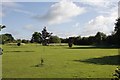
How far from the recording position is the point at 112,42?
348 ft

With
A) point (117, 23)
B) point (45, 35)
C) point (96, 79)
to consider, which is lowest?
point (96, 79)

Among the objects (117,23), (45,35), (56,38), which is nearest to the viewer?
(45,35)

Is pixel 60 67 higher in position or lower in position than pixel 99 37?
lower

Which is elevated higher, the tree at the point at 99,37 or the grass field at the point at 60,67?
the tree at the point at 99,37

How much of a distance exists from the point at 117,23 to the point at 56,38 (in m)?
62.5

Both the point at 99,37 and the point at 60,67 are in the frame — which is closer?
the point at 60,67

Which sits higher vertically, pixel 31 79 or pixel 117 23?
pixel 117 23

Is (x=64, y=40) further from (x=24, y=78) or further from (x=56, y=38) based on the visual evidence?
(x=24, y=78)

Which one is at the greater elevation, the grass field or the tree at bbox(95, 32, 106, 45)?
the tree at bbox(95, 32, 106, 45)

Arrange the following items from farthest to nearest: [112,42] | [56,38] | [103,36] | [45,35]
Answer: [56,38] → [103,36] → [112,42] → [45,35]

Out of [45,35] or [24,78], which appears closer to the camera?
[24,78]

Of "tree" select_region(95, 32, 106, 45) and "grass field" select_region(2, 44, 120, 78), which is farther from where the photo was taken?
"tree" select_region(95, 32, 106, 45)

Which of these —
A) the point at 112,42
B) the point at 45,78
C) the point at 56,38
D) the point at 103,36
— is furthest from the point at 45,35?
the point at 56,38

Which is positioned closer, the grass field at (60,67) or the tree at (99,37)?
the grass field at (60,67)
